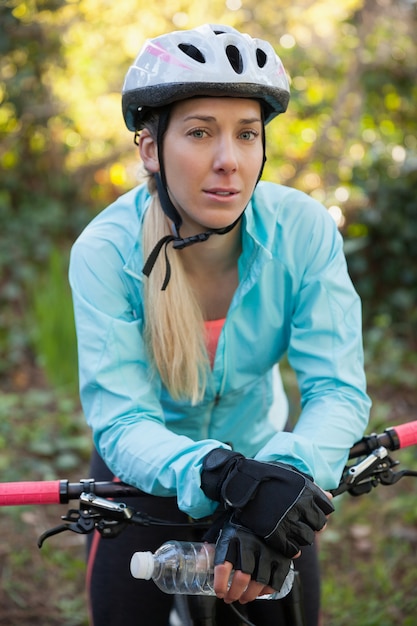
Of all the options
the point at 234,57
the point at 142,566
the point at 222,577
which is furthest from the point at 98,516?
the point at 234,57

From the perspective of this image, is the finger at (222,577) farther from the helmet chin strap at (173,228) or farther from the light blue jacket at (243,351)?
the helmet chin strap at (173,228)

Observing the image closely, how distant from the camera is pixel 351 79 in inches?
249

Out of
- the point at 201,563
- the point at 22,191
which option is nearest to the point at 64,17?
the point at 22,191

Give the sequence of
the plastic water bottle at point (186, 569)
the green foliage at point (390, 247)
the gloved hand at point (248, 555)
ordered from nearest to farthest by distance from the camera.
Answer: the gloved hand at point (248, 555) → the plastic water bottle at point (186, 569) → the green foliage at point (390, 247)

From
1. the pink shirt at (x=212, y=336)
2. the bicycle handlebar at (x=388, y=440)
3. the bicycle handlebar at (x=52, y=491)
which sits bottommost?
the bicycle handlebar at (x=52, y=491)

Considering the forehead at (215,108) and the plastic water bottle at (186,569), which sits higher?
the forehead at (215,108)

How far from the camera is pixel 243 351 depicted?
7.66 feet

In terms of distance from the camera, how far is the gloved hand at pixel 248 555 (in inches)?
64.6

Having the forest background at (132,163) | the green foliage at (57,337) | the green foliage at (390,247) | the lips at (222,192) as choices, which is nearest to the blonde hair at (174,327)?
the lips at (222,192)

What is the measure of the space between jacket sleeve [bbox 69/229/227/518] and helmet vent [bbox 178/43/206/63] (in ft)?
1.83

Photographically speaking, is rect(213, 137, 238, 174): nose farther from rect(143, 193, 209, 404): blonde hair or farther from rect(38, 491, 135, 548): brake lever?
rect(38, 491, 135, 548): brake lever

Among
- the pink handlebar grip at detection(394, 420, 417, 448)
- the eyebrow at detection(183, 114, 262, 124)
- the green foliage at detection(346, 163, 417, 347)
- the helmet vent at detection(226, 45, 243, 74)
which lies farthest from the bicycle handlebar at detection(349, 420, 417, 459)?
the green foliage at detection(346, 163, 417, 347)

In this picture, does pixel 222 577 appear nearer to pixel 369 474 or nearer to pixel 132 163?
pixel 369 474

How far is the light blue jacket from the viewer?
1.93 meters
